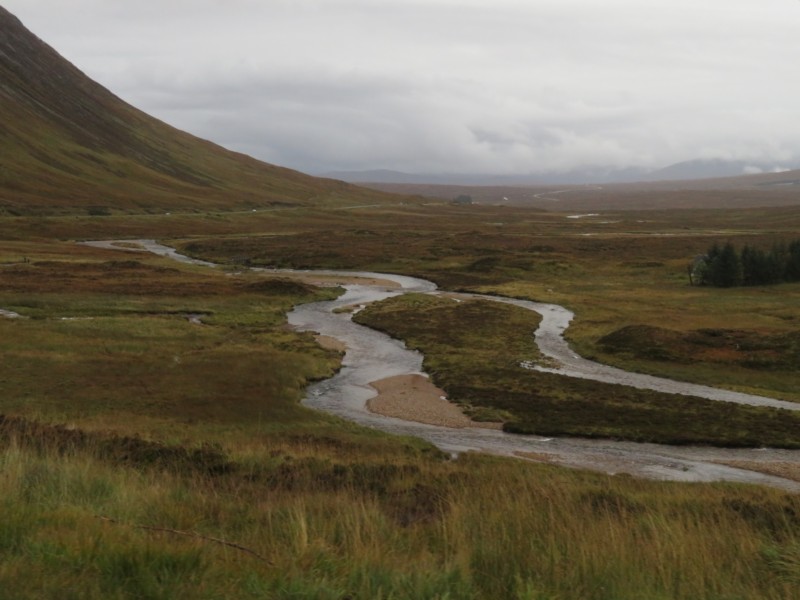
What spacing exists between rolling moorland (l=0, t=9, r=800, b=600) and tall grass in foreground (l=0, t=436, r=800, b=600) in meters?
0.04

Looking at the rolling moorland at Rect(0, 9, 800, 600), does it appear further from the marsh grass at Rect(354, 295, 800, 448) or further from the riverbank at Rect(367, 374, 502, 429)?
the riverbank at Rect(367, 374, 502, 429)

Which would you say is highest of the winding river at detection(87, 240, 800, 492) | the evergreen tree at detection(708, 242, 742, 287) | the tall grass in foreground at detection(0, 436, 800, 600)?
the tall grass in foreground at detection(0, 436, 800, 600)

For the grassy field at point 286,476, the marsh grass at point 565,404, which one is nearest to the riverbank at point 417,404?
the marsh grass at point 565,404

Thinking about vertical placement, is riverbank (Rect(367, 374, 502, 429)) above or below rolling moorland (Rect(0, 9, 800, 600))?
below

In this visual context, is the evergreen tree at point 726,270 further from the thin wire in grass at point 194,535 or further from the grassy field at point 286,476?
the thin wire in grass at point 194,535

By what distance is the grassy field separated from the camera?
6.77m

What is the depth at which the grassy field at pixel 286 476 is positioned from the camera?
677 centimetres

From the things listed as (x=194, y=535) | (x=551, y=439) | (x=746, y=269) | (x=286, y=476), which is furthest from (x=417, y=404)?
(x=746, y=269)

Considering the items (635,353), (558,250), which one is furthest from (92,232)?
(635,353)

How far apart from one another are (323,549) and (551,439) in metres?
27.1

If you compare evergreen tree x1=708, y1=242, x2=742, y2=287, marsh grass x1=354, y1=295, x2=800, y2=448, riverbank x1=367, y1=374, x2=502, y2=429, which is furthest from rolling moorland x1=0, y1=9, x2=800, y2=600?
evergreen tree x1=708, y1=242, x2=742, y2=287

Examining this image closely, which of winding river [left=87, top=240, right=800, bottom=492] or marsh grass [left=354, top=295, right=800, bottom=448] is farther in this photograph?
marsh grass [left=354, top=295, right=800, bottom=448]

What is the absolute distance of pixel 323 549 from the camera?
23.8ft

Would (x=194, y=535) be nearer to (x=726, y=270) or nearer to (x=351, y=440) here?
(x=351, y=440)
